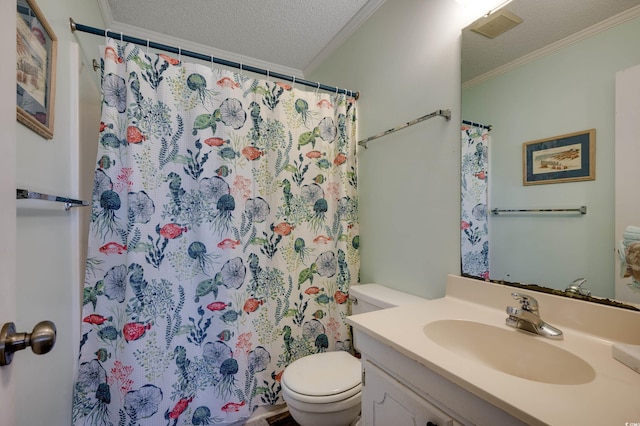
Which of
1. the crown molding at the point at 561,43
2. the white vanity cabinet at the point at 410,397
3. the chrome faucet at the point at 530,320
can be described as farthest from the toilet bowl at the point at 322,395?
the crown molding at the point at 561,43

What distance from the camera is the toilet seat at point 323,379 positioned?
3.77 feet

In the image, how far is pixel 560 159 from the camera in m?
0.92

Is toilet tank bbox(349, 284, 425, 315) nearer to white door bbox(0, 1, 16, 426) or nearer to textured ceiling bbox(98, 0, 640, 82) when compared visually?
textured ceiling bbox(98, 0, 640, 82)

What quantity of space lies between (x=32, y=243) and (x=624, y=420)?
4.97 feet

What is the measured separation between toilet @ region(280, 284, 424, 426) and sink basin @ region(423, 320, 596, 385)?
0.38m

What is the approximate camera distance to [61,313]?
1.05 metres

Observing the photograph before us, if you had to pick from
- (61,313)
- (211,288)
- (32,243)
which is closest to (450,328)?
(211,288)

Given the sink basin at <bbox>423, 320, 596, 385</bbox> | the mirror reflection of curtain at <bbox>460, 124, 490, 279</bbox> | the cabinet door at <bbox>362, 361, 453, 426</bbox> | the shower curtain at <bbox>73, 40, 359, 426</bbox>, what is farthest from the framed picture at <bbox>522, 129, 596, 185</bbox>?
the shower curtain at <bbox>73, 40, 359, 426</bbox>

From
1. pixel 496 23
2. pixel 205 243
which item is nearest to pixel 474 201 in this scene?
pixel 496 23

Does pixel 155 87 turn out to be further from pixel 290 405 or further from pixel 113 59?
pixel 290 405

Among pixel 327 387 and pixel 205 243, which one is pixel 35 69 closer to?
pixel 205 243

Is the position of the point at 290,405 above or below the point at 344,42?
below

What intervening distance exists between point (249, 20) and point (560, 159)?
1.96 metres

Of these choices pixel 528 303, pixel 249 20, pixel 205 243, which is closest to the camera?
pixel 528 303
